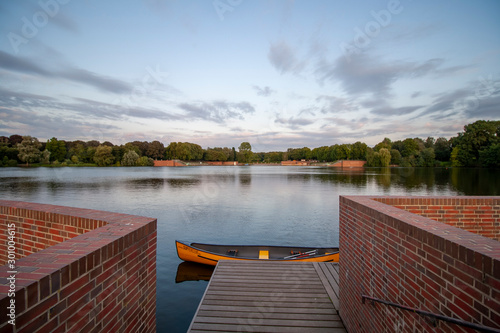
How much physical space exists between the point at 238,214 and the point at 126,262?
19.0 m

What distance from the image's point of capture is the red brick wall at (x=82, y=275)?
5.12 feet

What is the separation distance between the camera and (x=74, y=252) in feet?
6.66

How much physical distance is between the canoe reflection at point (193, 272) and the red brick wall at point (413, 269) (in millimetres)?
6922

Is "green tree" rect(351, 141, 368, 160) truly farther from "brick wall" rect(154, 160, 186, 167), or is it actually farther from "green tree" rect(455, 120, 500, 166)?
"brick wall" rect(154, 160, 186, 167)

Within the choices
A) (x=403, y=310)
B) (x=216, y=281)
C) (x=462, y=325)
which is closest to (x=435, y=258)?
(x=462, y=325)

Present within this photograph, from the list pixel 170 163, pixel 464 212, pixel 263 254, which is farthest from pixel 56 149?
pixel 464 212

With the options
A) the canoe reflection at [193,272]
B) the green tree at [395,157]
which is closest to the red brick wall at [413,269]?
the canoe reflection at [193,272]

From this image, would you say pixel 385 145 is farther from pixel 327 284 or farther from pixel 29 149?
pixel 29 149

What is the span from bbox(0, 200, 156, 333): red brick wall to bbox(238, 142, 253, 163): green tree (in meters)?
174

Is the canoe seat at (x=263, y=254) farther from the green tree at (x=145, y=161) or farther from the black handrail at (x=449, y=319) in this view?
the green tree at (x=145, y=161)

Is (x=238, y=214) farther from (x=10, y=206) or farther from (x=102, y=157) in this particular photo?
(x=102, y=157)

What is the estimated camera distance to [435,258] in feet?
7.23

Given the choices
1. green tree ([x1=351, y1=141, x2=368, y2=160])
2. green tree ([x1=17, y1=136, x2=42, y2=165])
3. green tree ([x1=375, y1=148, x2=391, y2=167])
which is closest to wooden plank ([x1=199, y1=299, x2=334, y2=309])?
green tree ([x1=17, y1=136, x2=42, y2=165])

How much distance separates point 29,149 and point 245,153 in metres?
115
